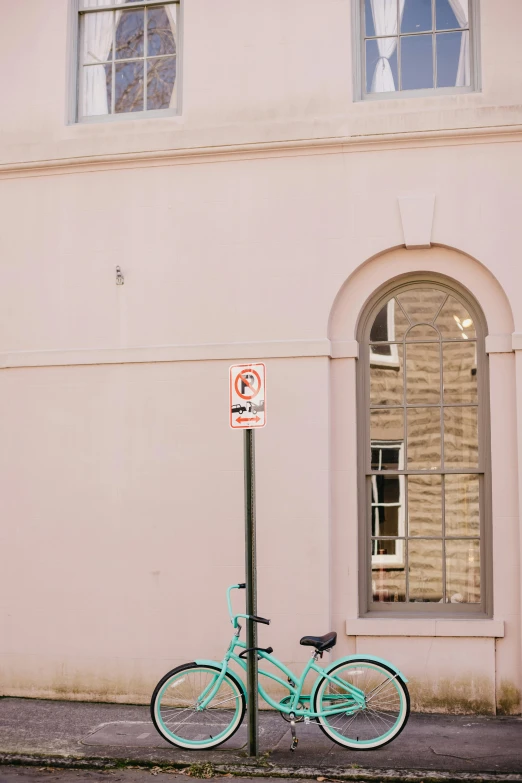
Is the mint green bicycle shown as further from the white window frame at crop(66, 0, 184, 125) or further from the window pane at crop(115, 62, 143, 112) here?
the window pane at crop(115, 62, 143, 112)

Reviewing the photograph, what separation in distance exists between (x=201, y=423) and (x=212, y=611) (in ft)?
5.75

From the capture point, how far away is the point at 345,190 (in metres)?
8.78

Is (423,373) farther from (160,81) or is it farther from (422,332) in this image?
(160,81)

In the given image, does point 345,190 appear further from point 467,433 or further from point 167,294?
point 467,433

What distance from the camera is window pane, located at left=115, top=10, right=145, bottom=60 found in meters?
9.52

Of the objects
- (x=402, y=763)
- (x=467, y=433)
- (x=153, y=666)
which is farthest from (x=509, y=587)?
(x=153, y=666)

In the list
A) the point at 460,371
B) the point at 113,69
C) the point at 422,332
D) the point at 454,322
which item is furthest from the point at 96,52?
the point at 460,371

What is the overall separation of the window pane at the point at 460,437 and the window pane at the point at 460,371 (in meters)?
0.12

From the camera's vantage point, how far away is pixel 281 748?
7.10 m

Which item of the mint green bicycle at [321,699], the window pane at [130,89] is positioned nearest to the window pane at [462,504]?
the mint green bicycle at [321,699]

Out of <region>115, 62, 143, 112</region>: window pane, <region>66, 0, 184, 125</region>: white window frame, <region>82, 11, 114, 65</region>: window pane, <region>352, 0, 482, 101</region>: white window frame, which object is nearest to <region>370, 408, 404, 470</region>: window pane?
<region>352, 0, 482, 101</region>: white window frame

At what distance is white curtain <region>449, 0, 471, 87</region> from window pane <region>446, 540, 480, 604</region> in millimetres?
4332

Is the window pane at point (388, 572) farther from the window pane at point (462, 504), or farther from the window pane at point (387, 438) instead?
the window pane at point (387, 438)

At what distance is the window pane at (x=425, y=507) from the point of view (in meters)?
8.65
